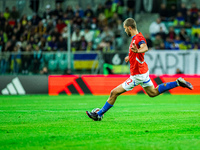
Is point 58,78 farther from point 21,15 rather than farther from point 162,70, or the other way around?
point 21,15

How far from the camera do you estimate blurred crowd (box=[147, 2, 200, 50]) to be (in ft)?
75.1

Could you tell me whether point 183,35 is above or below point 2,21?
below

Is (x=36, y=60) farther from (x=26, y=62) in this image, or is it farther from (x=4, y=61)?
(x=4, y=61)

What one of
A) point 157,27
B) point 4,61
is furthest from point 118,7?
point 4,61

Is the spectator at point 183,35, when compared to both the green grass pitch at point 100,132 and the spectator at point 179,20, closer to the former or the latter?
the spectator at point 179,20

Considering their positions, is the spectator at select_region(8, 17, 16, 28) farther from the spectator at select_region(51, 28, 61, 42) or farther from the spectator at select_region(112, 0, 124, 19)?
the spectator at select_region(112, 0, 124, 19)

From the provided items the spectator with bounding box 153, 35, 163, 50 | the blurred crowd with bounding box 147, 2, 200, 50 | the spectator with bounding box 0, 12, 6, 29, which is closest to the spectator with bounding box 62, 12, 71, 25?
the spectator with bounding box 0, 12, 6, 29

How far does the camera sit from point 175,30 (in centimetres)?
2430

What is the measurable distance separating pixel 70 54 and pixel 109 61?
6.76 ft

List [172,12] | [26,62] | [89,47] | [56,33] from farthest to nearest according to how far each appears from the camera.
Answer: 1. [172,12]
2. [56,33]
3. [89,47]
4. [26,62]

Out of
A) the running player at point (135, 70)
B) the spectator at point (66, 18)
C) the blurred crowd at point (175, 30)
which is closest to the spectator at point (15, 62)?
the spectator at point (66, 18)

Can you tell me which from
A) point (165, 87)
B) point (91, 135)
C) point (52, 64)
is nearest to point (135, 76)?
point (165, 87)

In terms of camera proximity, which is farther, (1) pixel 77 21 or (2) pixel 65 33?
(1) pixel 77 21

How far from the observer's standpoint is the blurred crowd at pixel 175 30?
22.9 meters
